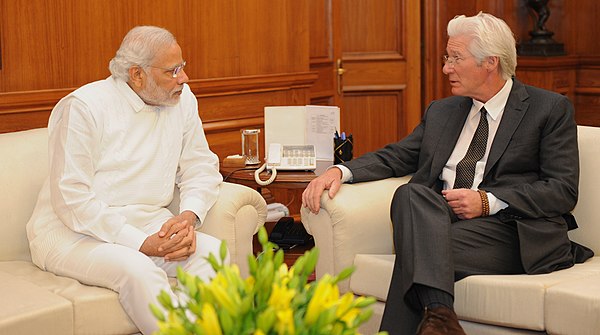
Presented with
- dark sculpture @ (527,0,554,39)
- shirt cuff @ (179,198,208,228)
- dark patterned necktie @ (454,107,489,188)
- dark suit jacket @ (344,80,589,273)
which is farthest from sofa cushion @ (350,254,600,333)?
dark sculpture @ (527,0,554,39)

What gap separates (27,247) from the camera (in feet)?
11.2

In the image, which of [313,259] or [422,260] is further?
[422,260]

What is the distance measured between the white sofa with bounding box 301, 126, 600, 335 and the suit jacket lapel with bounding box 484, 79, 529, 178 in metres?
0.30

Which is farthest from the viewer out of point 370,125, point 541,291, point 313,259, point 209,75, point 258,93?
point 370,125

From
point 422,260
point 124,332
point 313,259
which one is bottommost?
point 124,332

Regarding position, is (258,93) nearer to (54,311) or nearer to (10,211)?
(10,211)

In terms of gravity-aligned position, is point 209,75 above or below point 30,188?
above

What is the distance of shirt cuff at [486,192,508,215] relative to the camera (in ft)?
10.9

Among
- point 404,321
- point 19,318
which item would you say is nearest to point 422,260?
point 404,321

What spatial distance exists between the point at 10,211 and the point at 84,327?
67 centimetres

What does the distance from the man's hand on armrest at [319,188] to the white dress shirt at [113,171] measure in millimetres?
347

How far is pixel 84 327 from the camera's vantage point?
2928 mm

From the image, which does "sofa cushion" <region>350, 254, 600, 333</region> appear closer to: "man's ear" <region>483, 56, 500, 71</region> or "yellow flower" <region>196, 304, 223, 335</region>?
"man's ear" <region>483, 56, 500, 71</region>

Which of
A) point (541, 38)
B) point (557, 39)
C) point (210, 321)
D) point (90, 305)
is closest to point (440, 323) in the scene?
point (90, 305)
